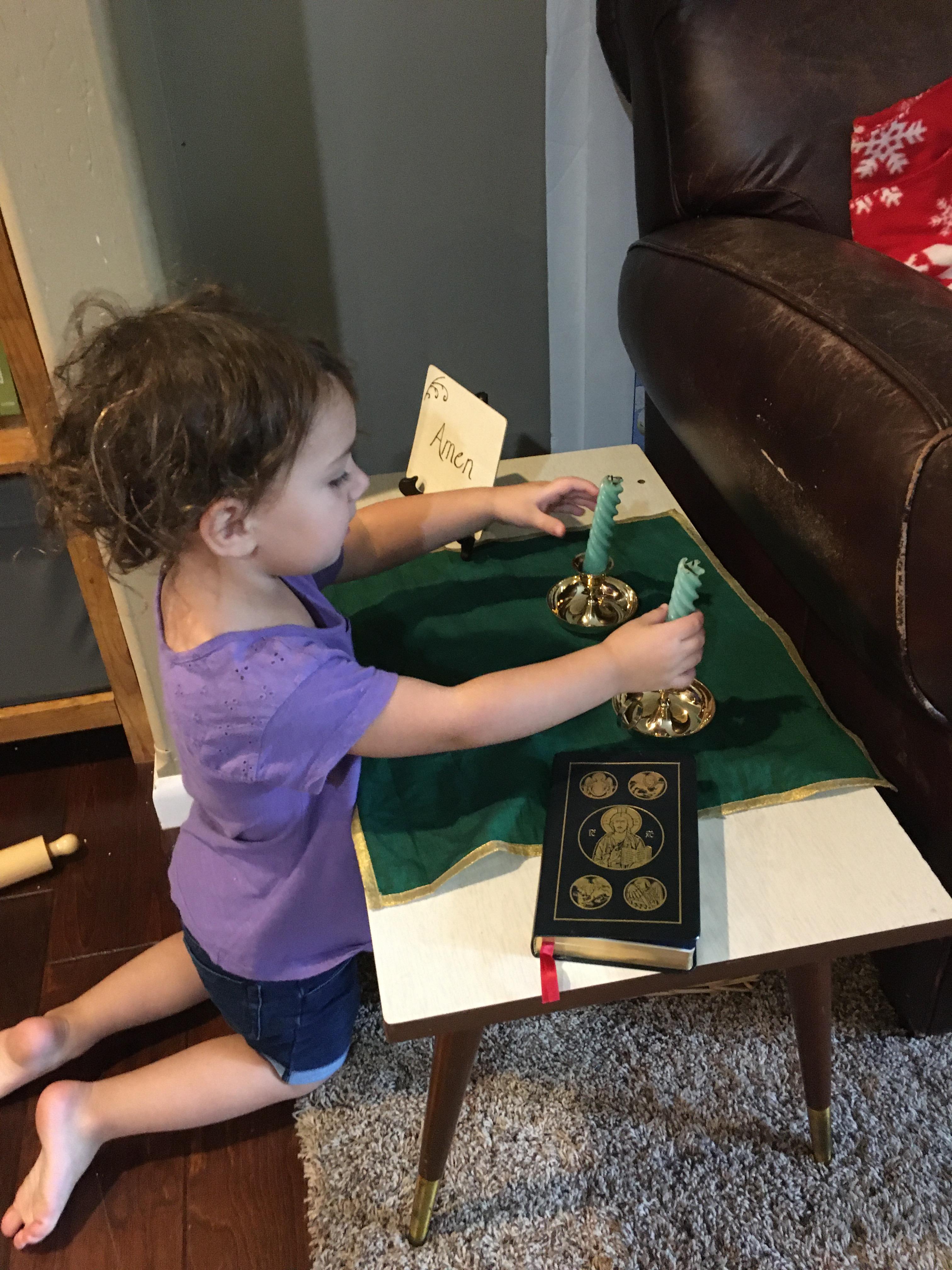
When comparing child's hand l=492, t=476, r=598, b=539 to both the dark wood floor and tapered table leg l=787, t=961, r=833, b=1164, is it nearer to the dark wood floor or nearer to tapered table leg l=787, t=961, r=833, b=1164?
tapered table leg l=787, t=961, r=833, b=1164

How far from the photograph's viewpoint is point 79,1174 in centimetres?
86

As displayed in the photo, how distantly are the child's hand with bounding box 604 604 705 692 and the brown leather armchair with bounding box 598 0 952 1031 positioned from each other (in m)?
0.12

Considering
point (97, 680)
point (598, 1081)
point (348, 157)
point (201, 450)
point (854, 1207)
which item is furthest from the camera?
point (97, 680)

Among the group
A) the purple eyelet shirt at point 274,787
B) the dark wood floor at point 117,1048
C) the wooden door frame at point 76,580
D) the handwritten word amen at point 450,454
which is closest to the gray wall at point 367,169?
the wooden door frame at point 76,580

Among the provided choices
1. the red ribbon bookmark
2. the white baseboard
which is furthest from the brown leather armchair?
the white baseboard

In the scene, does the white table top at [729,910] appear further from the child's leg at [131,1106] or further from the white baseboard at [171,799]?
the white baseboard at [171,799]

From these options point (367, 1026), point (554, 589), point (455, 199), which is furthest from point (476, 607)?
point (455, 199)

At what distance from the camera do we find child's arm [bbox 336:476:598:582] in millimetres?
905

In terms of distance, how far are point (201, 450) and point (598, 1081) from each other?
734 millimetres

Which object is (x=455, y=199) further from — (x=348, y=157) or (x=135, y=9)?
(x=135, y=9)

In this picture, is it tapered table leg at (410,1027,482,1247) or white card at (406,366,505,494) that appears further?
white card at (406,366,505,494)

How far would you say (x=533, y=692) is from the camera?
0.67m

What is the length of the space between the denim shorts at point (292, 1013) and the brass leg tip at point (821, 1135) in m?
0.44

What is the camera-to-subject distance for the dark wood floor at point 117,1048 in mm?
846
